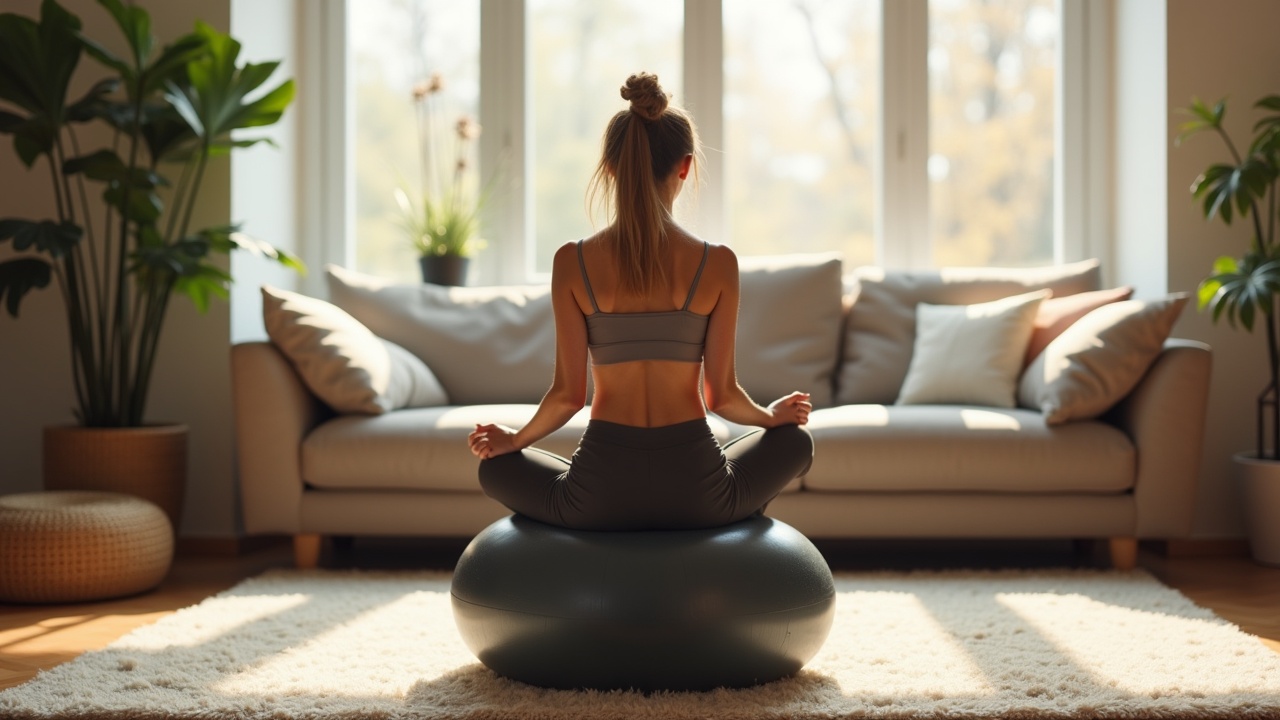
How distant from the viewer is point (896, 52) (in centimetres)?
473

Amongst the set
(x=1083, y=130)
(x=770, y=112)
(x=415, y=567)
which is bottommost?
(x=415, y=567)

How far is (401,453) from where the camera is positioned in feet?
11.3

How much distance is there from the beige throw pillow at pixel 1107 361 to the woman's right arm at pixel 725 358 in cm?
149

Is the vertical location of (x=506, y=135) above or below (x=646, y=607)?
above

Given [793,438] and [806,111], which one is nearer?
[793,438]

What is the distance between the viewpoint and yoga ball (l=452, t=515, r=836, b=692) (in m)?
2.02

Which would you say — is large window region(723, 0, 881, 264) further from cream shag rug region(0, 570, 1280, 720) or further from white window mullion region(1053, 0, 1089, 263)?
cream shag rug region(0, 570, 1280, 720)

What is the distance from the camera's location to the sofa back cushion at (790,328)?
4.05 meters

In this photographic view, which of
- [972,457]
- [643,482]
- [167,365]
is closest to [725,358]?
[643,482]

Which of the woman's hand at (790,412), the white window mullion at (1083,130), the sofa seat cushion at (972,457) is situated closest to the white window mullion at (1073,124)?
the white window mullion at (1083,130)

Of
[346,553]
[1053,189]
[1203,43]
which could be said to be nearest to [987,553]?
[1053,189]

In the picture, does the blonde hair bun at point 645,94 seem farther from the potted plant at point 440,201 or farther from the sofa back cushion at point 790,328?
the potted plant at point 440,201

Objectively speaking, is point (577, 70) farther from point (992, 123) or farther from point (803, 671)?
point (803, 671)

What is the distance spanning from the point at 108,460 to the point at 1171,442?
130 inches
